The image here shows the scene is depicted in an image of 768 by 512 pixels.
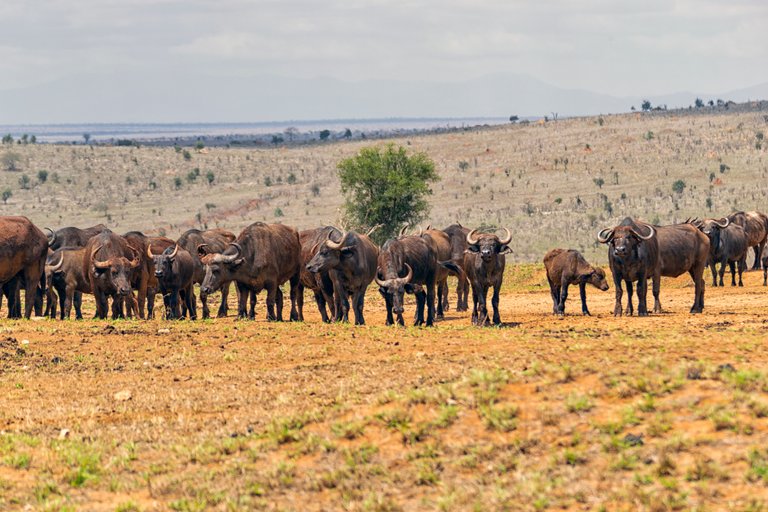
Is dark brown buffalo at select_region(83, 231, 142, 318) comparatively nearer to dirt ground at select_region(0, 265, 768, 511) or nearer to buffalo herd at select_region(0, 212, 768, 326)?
buffalo herd at select_region(0, 212, 768, 326)

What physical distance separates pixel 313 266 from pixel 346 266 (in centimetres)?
87

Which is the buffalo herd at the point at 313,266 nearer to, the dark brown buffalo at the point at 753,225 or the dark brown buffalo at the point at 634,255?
the dark brown buffalo at the point at 634,255

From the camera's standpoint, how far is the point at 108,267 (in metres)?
27.1

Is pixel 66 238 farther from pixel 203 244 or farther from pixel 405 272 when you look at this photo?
pixel 405 272

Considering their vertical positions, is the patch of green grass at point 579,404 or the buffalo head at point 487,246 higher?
the buffalo head at point 487,246

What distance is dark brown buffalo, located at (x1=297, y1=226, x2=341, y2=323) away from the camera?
27581 mm

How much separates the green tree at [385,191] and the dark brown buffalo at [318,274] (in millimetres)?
27690

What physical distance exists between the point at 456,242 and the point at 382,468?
65.5ft

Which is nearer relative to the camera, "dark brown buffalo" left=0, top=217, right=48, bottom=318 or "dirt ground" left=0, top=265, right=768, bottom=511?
"dirt ground" left=0, top=265, right=768, bottom=511

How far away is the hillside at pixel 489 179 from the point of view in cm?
8206

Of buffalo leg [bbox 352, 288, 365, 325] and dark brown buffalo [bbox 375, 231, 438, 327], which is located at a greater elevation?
dark brown buffalo [bbox 375, 231, 438, 327]

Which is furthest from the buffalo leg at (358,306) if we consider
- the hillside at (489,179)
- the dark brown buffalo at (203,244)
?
the hillside at (489,179)

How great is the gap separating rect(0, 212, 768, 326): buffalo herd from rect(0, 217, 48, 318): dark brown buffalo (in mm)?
24

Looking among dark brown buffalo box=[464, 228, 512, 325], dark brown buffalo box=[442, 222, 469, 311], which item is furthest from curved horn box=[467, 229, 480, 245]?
dark brown buffalo box=[442, 222, 469, 311]
